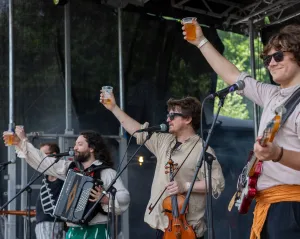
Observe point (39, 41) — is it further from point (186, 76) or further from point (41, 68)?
point (186, 76)

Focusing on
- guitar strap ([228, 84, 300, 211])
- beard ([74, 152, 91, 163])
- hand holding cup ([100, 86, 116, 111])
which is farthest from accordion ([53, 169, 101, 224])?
guitar strap ([228, 84, 300, 211])

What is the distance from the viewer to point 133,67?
6.68m

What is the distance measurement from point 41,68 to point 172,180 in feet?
10.2

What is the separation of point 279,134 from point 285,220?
38cm

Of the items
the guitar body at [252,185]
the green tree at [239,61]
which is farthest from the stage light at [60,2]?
the guitar body at [252,185]

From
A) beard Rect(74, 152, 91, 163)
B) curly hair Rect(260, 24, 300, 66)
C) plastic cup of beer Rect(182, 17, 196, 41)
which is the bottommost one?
beard Rect(74, 152, 91, 163)

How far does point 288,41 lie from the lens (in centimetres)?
229

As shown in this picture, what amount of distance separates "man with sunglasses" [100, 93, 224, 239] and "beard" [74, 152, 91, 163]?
1.91ft

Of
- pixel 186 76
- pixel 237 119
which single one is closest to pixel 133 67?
pixel 186 76

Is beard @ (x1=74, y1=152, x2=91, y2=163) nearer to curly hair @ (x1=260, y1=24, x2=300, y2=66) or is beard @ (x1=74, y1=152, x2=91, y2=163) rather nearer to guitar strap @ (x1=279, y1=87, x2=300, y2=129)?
A: curly hair @ (x1=260, y1=24, x2=300, y2=66)

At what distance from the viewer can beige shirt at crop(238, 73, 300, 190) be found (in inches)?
85.4

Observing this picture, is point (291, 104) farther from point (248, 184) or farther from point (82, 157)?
point (82, 157)

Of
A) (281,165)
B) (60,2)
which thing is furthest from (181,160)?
(60,2)

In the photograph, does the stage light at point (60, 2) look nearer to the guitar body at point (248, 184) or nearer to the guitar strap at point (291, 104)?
the guitar body at point (248, 184)
